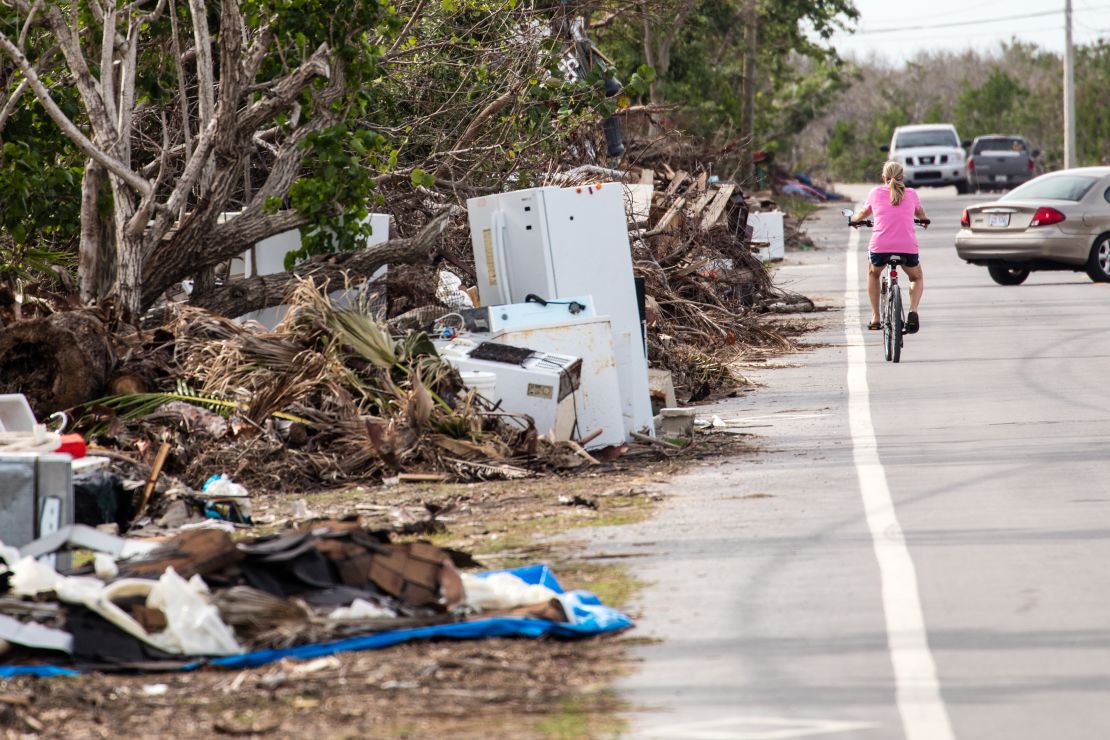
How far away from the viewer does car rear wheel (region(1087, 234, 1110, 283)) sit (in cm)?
2359

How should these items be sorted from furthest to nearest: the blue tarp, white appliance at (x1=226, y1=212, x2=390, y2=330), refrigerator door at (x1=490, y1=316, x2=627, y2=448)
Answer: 1. white appliance at (x1=226, y1=212, x2=390, y2=330)
2. refrigerator door at (x1=490, y1=316, x2=627, y2=448)
3. the blue tarp

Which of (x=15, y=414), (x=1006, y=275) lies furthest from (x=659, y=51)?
(x=15, y=414)

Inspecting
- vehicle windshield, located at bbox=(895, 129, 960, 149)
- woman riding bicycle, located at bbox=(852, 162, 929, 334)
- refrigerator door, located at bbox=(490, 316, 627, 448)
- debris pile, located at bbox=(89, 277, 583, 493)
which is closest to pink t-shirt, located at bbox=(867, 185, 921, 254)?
woman riding bicycle, located at bbox=(852, 162, 929, 334)

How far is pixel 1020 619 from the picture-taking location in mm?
6238

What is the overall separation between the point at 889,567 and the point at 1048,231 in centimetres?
1714

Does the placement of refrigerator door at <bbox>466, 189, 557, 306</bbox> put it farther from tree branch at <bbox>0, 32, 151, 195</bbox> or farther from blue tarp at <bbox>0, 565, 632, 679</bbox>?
blue tarp at <bbox>0, 565, 632, 679</bbox>

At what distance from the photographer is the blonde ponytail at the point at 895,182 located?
51.6ft

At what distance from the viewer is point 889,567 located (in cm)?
716

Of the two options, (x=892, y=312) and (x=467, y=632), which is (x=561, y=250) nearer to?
(x=892, y=312)

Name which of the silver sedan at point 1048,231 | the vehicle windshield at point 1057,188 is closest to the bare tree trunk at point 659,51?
the vehicle windshield at point 1057,188

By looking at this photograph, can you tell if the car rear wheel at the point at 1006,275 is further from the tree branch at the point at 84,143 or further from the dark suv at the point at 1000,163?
the dark suv at the point at 1000,163

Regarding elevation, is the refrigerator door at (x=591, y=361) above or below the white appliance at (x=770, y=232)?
above

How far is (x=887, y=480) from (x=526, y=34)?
10.5 meters

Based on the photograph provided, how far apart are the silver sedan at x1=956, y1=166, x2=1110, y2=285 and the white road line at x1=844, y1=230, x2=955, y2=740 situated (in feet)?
39.2
